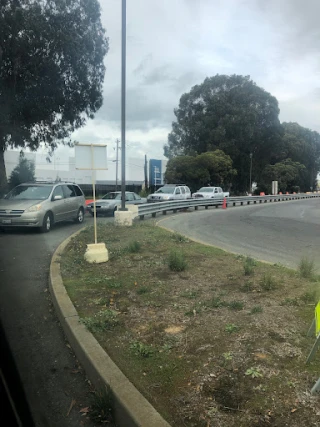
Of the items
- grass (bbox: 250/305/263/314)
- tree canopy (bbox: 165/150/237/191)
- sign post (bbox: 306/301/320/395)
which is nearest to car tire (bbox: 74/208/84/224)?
grass (bbox: 250/305/263/314)

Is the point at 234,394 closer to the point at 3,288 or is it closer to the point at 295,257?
the point at 3,288

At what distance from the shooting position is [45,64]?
63.9ft

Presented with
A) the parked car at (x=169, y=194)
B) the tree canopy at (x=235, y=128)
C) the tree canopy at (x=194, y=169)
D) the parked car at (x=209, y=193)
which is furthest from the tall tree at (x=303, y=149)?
the parked car at (x=169, y=194)

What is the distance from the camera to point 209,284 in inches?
227

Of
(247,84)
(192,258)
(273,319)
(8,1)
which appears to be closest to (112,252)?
(192,258)

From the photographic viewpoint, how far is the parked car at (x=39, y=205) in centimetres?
1198

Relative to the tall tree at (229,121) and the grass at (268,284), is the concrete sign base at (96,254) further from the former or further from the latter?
the tall tree at (229,121)

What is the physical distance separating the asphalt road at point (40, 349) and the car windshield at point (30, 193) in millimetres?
5445

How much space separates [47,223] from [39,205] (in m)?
0.66

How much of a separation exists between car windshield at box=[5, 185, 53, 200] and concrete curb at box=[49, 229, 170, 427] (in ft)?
28.5

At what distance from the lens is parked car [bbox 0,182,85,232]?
12.0 meters

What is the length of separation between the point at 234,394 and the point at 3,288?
443 cm

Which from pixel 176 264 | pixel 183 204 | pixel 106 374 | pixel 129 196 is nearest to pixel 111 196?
pixel 129 196

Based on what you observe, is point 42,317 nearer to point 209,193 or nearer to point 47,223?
point 47,223
